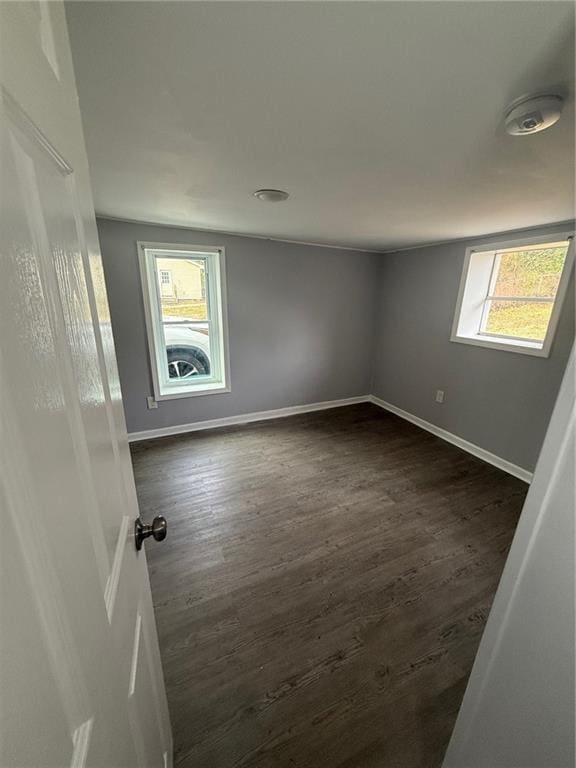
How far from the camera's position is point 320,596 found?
1599 millimetres

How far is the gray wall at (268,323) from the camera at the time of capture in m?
2.80

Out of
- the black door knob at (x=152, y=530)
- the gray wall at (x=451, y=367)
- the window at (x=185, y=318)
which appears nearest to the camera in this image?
the black door knob at (x=152, y=530)

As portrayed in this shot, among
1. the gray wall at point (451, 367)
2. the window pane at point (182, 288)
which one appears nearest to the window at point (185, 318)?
the window pane at point (182, 288)

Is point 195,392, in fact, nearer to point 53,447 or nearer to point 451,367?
point 451,367

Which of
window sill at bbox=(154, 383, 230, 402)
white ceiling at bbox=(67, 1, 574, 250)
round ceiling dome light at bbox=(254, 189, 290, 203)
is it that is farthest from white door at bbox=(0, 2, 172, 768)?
window sill at bbox=(154, 383, 230, 402)

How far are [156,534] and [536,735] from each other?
95cm

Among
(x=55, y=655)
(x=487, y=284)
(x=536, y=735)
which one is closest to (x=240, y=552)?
(x=536, y=735)

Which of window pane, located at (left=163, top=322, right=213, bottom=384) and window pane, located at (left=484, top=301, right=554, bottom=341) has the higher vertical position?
window pane, located at (left=484, top=301, right=554, bottom=341)

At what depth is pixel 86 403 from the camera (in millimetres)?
475

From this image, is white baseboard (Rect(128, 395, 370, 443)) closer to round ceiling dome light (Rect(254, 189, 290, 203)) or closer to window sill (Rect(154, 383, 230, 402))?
window sill (Rect(154, 383, 230, 402))

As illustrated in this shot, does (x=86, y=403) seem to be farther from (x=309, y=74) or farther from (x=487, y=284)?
(x=487, y=284)

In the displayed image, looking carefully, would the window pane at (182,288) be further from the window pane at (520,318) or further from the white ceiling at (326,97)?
the window pane at (520,318)

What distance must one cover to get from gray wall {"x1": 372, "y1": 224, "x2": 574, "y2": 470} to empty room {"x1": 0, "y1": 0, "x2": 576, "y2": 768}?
0.10 ft

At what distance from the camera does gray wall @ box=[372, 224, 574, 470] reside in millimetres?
2482
